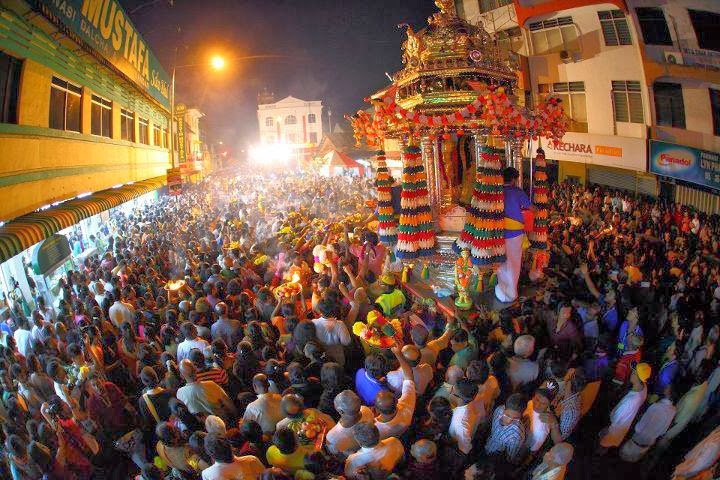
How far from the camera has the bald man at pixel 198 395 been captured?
4480 mm

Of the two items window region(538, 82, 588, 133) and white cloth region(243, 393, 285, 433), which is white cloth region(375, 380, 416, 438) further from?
window region(538, 82, 588, 133)

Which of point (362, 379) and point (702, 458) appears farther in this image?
point (362, 379)

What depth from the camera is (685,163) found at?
12.7 meters

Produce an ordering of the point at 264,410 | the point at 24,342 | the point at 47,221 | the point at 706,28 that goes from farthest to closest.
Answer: the point at 706,28 < the point at 47,221 < the point at 24,342 < the point at 264,410

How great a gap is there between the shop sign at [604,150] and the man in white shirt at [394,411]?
40.4ft

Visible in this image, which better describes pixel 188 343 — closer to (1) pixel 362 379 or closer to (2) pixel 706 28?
(1) pixel 362 379

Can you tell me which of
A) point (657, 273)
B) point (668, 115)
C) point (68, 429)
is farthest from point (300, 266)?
point (668, 115)

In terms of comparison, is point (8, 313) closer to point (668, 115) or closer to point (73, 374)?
point (73, 374)

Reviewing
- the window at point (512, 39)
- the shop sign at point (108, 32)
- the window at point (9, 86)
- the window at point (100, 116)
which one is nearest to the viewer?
the window at point (9, 86)

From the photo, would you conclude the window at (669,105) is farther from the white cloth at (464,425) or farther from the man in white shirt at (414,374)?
the white cloth at (464,425)

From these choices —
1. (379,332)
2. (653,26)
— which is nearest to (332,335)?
(379,332)

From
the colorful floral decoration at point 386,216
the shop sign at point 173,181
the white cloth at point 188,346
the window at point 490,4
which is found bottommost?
the white cloth at point 188,346

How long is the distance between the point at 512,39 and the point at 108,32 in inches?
652

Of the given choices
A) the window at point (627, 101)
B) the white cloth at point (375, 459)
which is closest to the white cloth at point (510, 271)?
the white cloth at point (375, 459)
